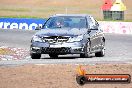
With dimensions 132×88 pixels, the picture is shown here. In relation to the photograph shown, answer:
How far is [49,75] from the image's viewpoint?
45.0ft

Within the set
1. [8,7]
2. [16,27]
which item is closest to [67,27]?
[16,27]

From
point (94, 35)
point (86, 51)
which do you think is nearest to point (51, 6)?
point (94, 35)

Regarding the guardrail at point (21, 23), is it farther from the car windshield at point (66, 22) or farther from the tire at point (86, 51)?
the tire at point (86, 51)

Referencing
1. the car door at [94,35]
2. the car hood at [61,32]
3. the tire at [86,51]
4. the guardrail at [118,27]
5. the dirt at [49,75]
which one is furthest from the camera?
the guardrail at [118,27]

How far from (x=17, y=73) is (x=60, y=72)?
98 cm

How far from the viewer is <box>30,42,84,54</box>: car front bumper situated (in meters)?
19.5

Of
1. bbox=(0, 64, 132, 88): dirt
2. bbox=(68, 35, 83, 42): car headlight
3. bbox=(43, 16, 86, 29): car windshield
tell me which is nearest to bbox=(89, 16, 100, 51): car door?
bbox=(43, 16, 86, 29): car windshield

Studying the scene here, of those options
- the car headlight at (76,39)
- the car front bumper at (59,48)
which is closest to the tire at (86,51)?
the car front bumper at (59,48)

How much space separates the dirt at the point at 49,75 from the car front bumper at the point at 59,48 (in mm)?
3328

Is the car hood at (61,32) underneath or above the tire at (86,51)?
above

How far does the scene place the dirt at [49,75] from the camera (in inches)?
479

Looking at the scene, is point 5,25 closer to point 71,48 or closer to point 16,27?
point 16,27

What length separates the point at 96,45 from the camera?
21297 mm

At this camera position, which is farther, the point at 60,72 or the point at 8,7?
the point at 8,7
